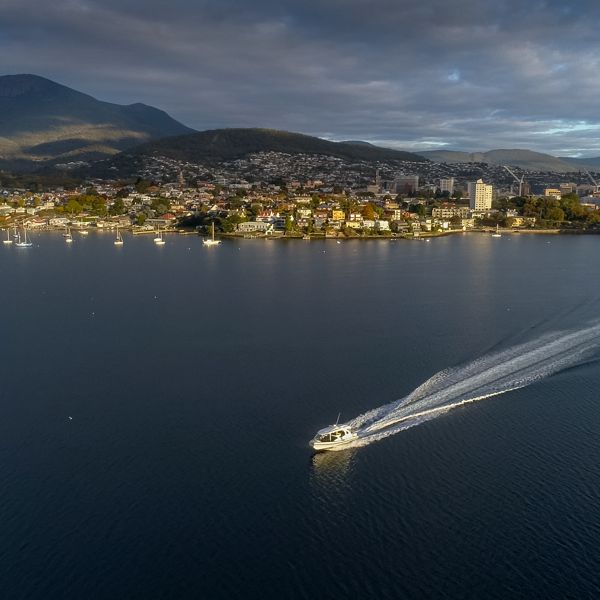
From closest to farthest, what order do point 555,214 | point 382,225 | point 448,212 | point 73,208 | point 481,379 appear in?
point 481,379 < point 382,225 < point 555,214 < point 73,208 < point 448,212

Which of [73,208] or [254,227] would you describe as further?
[73,208]

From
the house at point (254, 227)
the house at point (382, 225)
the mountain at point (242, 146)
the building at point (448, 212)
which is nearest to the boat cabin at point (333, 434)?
the house at point (254, 227)

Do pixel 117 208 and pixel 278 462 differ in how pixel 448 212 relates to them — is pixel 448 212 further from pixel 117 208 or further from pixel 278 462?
pixel 278 462

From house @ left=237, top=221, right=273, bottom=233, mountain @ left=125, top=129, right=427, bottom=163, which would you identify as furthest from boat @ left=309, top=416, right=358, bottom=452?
mountain @ left=125, top=129, right=427, bottom=163

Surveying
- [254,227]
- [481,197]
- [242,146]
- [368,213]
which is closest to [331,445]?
[254,227]

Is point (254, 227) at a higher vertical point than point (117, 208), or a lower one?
lower

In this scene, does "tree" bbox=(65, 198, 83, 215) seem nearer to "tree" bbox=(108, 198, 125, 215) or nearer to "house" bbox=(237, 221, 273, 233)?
"tree" bbox=(108, 198, 125, 215)

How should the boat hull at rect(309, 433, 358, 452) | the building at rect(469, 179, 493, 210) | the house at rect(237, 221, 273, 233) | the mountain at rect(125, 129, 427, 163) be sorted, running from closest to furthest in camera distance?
the boat hull at rect(309, 433, 358, 452) → the house at rect(237, 221, 273, 233) → the building at rect(469, 179, 493, 210) → the mountain at rect(125, 129, 427, 163)
